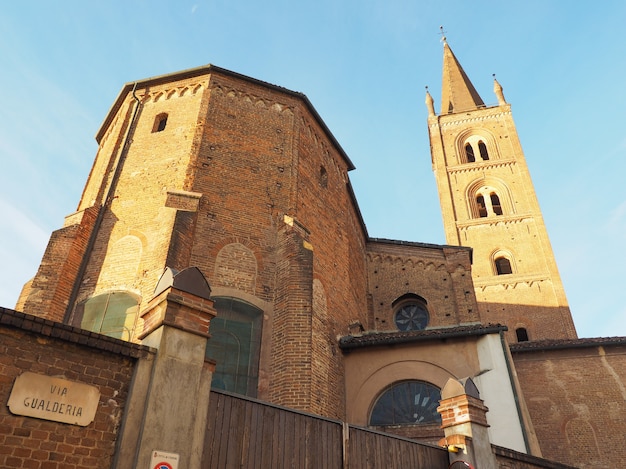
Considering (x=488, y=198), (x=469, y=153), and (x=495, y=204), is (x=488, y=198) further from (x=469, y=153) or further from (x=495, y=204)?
(x=469, y=153)

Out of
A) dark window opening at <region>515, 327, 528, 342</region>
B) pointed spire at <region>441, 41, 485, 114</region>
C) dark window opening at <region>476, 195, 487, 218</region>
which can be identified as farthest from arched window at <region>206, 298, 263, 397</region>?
pointed spire at <region>441, 41, 485, 114</region>

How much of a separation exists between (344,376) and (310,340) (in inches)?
104

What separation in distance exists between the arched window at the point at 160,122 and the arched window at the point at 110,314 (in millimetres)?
5350

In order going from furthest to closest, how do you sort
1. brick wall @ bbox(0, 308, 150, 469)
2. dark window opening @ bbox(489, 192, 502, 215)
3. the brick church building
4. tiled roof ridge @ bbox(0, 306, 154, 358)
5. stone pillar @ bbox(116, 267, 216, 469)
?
dark window opening @ bbox(489, 192, 502, 215) → the brick church building → stone pillar @ bbox(116, 267, 216, 469) → tiled roof ridge @ bbox(0, 306, 154, 358) → brick wall @ bbox(0, 308, 150, 469)

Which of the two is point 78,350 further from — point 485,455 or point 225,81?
point 225,81

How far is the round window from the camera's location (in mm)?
18656

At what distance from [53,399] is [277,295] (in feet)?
22.9

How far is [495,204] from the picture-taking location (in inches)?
1284

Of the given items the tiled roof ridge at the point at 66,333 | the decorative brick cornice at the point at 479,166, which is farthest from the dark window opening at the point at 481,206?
the tiled roof ridge at the point at 66,333

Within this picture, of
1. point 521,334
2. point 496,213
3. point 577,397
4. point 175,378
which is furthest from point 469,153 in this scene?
point 175,378

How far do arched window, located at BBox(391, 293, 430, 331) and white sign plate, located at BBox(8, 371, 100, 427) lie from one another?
15.1 meters

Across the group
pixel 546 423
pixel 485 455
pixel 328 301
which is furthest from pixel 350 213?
pixel 485 455

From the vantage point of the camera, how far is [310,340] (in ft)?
34.1

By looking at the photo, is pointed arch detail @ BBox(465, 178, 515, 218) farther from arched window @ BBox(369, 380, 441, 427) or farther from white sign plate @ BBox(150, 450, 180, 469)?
white sign plate @ BBox(150, 450, 180, 469)
